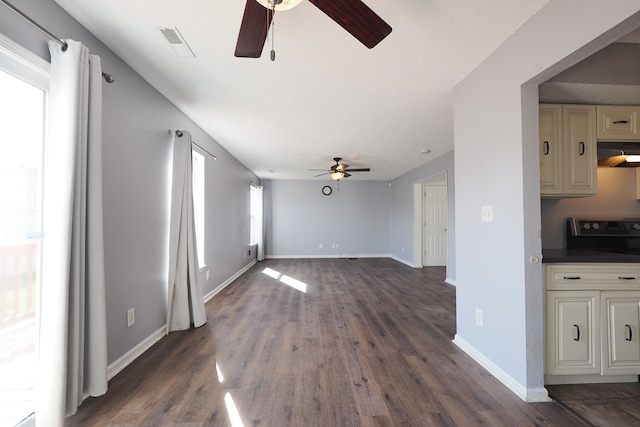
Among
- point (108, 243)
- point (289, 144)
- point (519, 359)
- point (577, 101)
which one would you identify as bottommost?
point (519, 359)

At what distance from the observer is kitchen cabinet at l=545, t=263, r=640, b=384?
5.63 ft

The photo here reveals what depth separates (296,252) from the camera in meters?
7.54

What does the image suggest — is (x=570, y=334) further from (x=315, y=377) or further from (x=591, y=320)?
(x=315, y=377)

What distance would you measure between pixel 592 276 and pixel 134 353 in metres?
3.44

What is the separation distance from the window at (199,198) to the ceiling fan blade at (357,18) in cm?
276

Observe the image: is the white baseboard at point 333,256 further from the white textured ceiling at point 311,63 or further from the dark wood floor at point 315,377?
the white textured ceiling at point 311,63

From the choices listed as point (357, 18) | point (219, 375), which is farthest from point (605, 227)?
point (219, 375)

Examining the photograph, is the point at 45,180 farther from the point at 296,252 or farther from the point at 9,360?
the point at 296,252

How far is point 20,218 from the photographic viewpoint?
1.33m

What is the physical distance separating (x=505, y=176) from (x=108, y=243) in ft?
9.30

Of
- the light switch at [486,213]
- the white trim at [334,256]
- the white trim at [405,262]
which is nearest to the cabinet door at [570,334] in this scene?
the light switch at [486,213]

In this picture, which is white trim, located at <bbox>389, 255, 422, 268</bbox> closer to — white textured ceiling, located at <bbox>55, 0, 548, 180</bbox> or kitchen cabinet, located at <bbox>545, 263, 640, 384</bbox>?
white textured ceiling, located at <bbox>55, 0, 548, 180</bbox>

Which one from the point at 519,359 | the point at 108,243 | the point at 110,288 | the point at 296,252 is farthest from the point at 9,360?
the point at 296,252

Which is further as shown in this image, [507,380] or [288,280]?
[288,280]
